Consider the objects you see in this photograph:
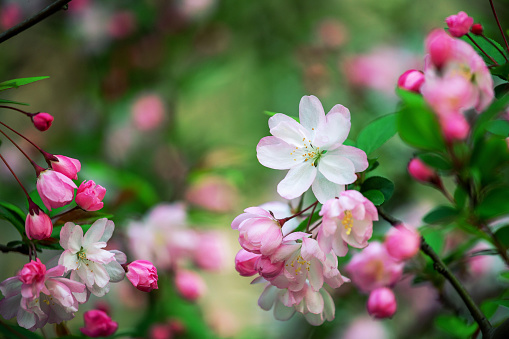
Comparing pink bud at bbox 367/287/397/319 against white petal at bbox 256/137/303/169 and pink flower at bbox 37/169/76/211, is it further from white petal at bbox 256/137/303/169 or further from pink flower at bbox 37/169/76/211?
pink flower at bbox 37/169/76/211

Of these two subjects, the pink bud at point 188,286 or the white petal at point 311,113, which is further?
the pink bud at point 188,286

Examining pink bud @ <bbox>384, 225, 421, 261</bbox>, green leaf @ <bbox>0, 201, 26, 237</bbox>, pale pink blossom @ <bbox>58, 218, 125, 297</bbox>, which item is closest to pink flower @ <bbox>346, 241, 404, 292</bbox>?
pink bud @ <bbox>384, 225, 421, 261</bbox>

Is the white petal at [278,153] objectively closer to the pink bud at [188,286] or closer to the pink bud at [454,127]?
the pink bud at [454,127]

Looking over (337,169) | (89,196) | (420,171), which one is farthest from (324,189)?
(89,196)

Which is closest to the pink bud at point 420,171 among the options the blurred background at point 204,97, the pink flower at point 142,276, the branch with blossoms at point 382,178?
the branch with blossoms at point 382,178

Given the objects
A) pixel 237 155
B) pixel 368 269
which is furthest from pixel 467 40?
pixel 237 155
